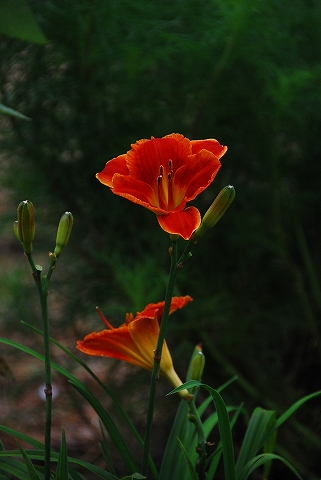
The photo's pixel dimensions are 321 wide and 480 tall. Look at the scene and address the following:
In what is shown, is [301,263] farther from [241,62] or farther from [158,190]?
[158,190]

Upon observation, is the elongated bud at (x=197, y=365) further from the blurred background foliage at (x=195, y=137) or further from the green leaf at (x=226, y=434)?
the blurred background foliage at (x=195, y=137)

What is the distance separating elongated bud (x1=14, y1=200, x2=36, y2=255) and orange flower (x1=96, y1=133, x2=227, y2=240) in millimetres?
64

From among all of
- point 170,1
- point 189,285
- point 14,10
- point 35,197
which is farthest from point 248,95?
point 14,10

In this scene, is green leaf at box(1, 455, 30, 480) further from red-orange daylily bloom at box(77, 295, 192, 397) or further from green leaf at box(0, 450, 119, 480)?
red-orange daylily bloom at box(77, 295, 192, 397)

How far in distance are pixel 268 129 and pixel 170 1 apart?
1.09 ft

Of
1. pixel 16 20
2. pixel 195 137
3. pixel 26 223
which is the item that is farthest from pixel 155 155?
pixel 195 137

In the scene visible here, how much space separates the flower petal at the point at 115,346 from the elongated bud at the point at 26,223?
114 mm

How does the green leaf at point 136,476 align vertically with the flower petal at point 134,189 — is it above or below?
below

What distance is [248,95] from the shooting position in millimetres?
1270

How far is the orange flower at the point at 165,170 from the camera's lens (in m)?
0.50

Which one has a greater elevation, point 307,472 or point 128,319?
point 128,319

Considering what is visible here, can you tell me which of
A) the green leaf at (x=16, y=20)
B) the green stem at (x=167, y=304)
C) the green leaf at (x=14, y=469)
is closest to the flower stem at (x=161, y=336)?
the green stem at (x=167, y=304)

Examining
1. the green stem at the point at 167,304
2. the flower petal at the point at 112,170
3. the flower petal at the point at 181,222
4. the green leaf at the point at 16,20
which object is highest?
the green leaf at the point at 16,20

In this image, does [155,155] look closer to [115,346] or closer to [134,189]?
[134,189]
